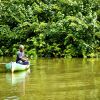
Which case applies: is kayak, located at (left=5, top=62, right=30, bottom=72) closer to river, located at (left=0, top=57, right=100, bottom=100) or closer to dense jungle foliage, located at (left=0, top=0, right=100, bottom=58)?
river, located at (left=0, top=57, right=100, bottom=100)

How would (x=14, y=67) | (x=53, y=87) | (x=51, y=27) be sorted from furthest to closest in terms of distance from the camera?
(x=51, y=27) → (x=14, y=67) → (x=53, y=87)

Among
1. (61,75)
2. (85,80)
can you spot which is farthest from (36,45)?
(85,80)

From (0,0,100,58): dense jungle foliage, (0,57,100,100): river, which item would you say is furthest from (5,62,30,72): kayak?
(0,0,100,58): dense jungle foliage

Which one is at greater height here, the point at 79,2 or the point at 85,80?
the point at 79,2

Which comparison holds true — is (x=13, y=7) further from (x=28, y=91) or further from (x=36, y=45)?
(x=28, y=91)

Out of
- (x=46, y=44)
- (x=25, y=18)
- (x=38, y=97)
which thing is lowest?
(x=38, y=97)

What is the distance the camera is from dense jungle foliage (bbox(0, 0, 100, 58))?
102 feet

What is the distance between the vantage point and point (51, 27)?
32.3 m

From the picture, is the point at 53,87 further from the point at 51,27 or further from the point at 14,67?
the point at 51,27

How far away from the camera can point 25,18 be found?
3406 centimetres

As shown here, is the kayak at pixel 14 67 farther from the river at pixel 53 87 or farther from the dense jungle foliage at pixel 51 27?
the dense jungle foliage at pixel 51 27

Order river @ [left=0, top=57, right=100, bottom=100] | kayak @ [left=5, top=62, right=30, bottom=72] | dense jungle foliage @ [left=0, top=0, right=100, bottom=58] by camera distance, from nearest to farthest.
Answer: river @ [left=0, top=57, right=100, bottom=100], kayak @ [left=5, top=62, right=30, bottom=72], dense jungle foliage @ [left=0, top=0, right=100, bottom=58]

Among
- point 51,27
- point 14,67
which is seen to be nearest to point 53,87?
point 14,67

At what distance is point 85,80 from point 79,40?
50.4 feet
